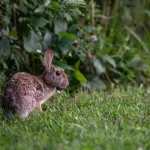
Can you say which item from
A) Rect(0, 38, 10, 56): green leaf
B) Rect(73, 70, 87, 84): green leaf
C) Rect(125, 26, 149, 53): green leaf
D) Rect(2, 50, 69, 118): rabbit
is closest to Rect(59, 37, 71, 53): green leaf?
Rect(73, 70, 87, 84): green leaf

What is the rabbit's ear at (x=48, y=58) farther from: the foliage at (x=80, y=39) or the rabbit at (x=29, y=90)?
the foliage at (x=80, y=39)

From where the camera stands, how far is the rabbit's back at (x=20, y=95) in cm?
561

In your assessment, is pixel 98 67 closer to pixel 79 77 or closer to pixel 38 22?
pixel 79 77

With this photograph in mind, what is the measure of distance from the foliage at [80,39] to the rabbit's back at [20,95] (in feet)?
2.22

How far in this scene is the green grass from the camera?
4.16m

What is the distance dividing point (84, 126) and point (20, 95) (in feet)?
3.72

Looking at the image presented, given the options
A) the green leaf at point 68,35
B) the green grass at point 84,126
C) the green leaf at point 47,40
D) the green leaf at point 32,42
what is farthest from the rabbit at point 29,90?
the green leaf at point 68,35

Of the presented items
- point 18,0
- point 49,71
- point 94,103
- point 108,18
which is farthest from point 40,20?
point 108,18

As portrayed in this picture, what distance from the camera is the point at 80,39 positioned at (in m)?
8.16

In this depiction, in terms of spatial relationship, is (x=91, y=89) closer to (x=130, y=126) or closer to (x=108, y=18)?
(x=108, y=18)

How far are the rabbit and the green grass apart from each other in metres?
0.15

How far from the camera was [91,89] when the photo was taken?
7.96m

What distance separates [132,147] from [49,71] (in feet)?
8.97

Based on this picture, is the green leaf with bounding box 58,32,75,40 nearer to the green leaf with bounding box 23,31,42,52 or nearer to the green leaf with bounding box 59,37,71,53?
the green leaf with bounding box 59,37,71,53
